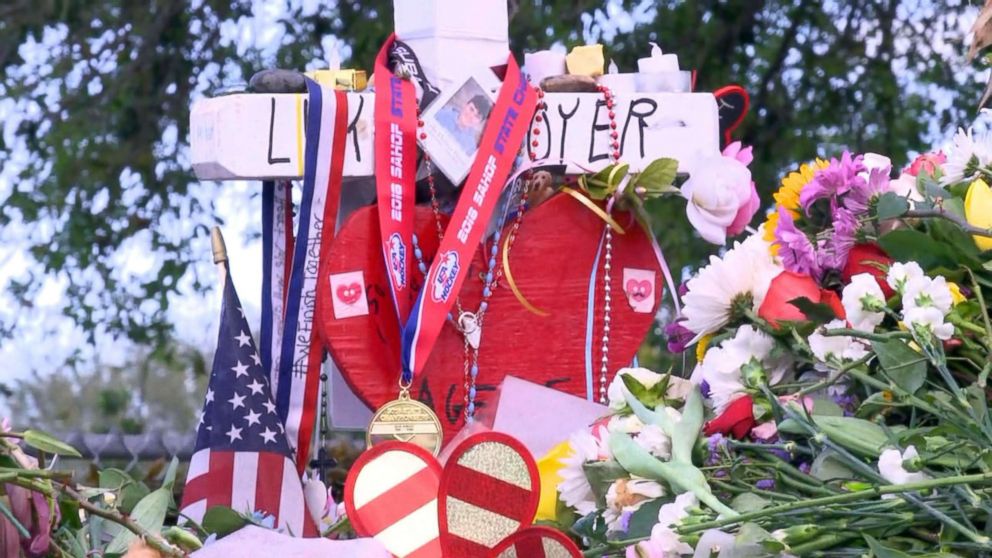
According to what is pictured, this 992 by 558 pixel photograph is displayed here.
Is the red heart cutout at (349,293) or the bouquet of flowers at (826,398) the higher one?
the bouquet of flowers at (826,398)

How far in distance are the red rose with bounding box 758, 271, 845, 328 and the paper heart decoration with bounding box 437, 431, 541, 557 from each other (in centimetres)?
25

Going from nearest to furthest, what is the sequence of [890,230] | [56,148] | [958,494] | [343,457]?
[958,494]
[890,230]
[343,457]
[56,148]

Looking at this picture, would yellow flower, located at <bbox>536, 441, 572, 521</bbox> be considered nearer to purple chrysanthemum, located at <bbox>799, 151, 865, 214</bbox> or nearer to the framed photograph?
purple chrysanthemum, located at <bbox>799, 151, 865, 214</bbox>

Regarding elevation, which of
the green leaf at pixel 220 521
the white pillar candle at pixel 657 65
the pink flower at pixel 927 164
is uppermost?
the white pillar candle at pixel 657 65

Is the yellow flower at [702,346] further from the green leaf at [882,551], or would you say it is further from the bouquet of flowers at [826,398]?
the green leaf at [882,551]

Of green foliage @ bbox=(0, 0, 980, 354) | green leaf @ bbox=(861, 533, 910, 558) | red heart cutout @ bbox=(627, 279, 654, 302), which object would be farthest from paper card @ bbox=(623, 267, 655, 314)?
green foliage @ bbox=(0, 0, 980, 354)

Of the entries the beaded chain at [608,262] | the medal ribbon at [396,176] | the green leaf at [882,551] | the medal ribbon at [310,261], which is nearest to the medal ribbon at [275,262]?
the medal ribbon at [310,261]

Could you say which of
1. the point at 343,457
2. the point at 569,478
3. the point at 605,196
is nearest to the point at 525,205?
the point at 605,196

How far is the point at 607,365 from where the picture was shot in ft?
6.02

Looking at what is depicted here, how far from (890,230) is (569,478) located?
0.35 meters

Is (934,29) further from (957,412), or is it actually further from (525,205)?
(957,412)

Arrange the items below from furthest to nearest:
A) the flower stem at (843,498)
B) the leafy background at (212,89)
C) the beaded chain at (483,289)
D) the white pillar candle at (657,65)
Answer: the leafy background at (212,89)
the white pillar candle at (657,65)
the beaded chain at (483,289)
the flower stem at (843,498)

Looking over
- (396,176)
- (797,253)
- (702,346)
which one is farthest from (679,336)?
(396,176)

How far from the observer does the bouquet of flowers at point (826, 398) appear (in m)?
1.03
